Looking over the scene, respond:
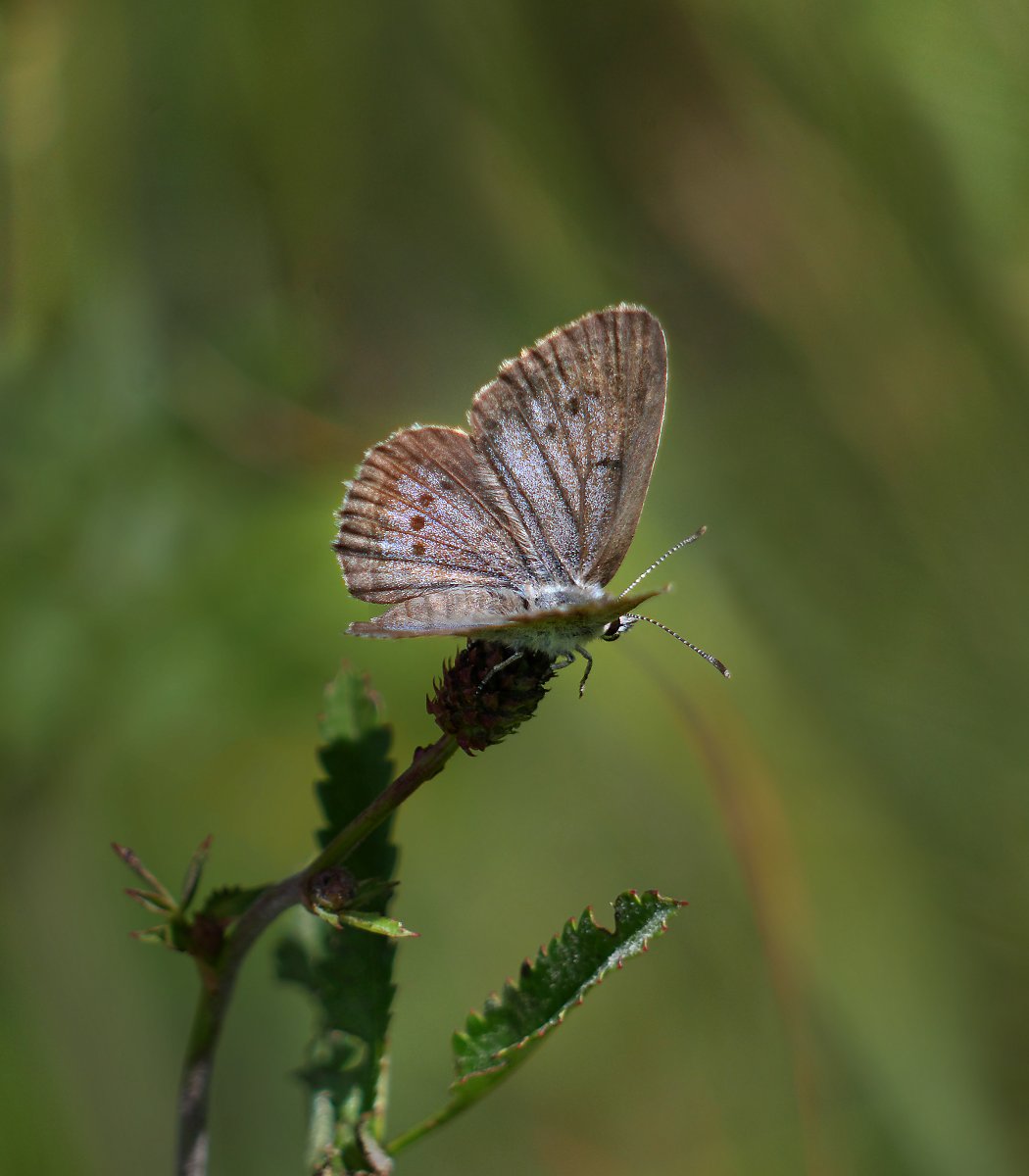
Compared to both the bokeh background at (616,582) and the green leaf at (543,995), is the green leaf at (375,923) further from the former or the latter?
the bokeh background at (616,582)

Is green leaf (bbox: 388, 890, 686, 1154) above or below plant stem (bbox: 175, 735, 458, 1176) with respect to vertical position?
below

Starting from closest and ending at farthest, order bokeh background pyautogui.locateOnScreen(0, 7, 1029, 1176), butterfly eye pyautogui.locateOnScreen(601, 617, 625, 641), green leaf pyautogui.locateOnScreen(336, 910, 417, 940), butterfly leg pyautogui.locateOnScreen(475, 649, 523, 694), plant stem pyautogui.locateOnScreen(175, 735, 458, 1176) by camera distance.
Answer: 1. green leaf pyautogui.locateOnScreen(336, 910, 417, 940)
2. plant stem pyautogui.locateOnScreen(175, 735, 458, 1176)
3. butterfly leg pyautogui.locateOnScreen(475, 649, 523, 694)
4. butterfly eye pyautogui.locateOnScreen(601, 617, 625, 641)
5. bokeh background pyautogui.locateOnScreen(0, 7, 1029, 1176)

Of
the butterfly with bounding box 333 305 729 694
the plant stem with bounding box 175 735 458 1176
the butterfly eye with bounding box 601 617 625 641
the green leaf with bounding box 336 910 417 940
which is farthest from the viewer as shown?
the butterfly with bounding box 333 305 729 694

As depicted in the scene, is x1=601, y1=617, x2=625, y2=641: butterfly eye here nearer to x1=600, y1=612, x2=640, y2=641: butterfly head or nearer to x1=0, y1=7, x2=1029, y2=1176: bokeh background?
x1=600, y1=612, x2=640, y2=641: butterfly head

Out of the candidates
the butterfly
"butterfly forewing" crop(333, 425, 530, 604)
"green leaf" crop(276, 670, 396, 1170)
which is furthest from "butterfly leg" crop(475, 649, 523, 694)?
"butterfly forewing" crop(333, 425, 530, 604)

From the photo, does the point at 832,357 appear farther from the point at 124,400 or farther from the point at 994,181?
the point at 124,400

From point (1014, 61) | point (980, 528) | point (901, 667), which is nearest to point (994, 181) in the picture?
point (1014, 61)
